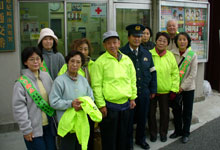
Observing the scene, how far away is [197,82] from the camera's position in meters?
7.15

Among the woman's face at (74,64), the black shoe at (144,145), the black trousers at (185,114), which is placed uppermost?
the woman's face at (74,64)

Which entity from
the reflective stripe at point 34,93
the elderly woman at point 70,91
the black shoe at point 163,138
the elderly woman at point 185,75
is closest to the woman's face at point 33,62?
the reflective stripe at point 34,93

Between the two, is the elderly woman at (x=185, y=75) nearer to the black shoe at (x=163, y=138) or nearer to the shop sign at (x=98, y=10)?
the black shoe at (x=163, y=138)

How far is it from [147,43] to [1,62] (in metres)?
2.76

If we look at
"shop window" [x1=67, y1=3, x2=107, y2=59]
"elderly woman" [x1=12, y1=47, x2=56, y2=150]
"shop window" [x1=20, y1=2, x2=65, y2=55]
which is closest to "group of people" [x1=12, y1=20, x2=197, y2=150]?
"elderly woman" [x1=12, y1=47, x2=56, y2=150]

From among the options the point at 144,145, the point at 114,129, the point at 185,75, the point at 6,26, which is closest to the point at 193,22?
the point at 185,75

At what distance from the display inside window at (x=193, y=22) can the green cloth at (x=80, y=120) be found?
3.84m

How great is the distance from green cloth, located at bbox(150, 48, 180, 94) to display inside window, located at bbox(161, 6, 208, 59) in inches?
79.2

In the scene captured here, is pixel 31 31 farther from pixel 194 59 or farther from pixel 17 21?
pixel 194 59

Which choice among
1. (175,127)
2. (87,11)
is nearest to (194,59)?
(175,127)

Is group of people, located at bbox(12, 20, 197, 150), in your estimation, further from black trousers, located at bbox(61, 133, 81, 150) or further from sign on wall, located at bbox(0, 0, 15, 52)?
sign on wall, located at bbox(0, 0, 15, 52)

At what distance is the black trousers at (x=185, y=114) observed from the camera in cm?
462

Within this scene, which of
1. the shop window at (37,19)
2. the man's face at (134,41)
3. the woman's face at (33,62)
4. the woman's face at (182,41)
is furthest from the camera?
the shop window at (37,19)

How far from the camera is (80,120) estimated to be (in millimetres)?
3096
